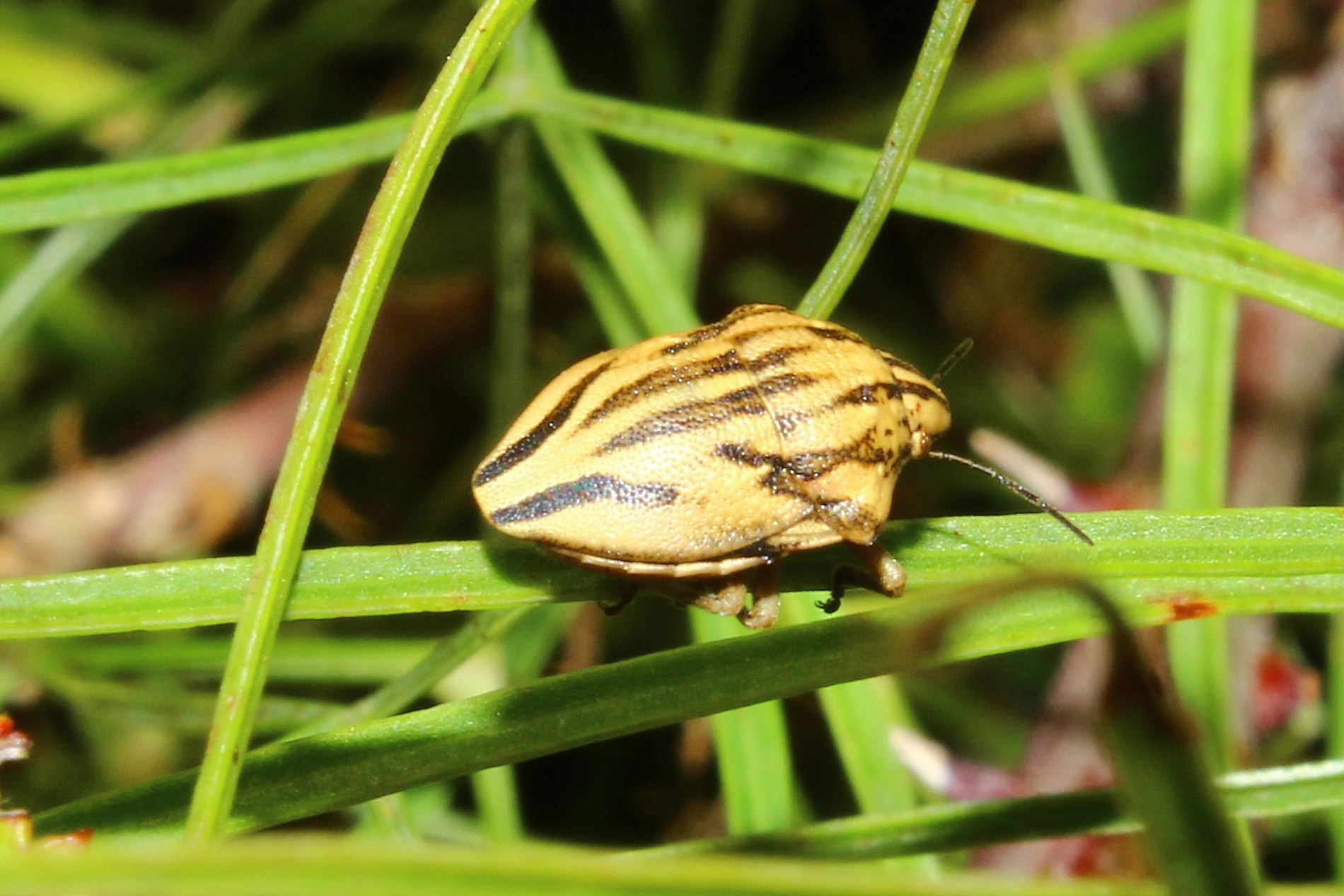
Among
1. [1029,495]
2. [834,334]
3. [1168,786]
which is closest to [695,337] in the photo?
[834,334]

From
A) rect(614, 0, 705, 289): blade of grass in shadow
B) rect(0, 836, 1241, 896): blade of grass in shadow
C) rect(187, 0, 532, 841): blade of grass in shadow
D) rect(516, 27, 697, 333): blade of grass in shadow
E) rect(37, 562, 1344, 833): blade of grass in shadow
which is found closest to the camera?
rect(0, 836, 1241, 896): blade of grass in shadow

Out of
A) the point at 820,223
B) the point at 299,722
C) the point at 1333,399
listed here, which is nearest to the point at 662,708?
the point at 299,722

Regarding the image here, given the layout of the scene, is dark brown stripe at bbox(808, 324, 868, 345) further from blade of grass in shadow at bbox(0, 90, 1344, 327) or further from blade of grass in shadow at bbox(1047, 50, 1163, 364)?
blade of grass in shadow at bbox(1047, 50, 1163, 364)

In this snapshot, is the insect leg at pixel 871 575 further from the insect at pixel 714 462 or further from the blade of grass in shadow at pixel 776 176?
the blade of grass in shadow at pixel 776 176

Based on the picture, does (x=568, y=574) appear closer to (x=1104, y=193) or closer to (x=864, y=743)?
(x=864, y=743)

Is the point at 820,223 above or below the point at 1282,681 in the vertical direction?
above

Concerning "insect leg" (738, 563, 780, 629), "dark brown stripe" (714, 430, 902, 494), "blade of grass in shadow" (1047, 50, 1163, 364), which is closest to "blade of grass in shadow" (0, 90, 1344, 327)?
"dark brown stripe" (714, 430, 902, 494)

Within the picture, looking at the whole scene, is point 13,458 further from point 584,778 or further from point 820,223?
point 820,223
